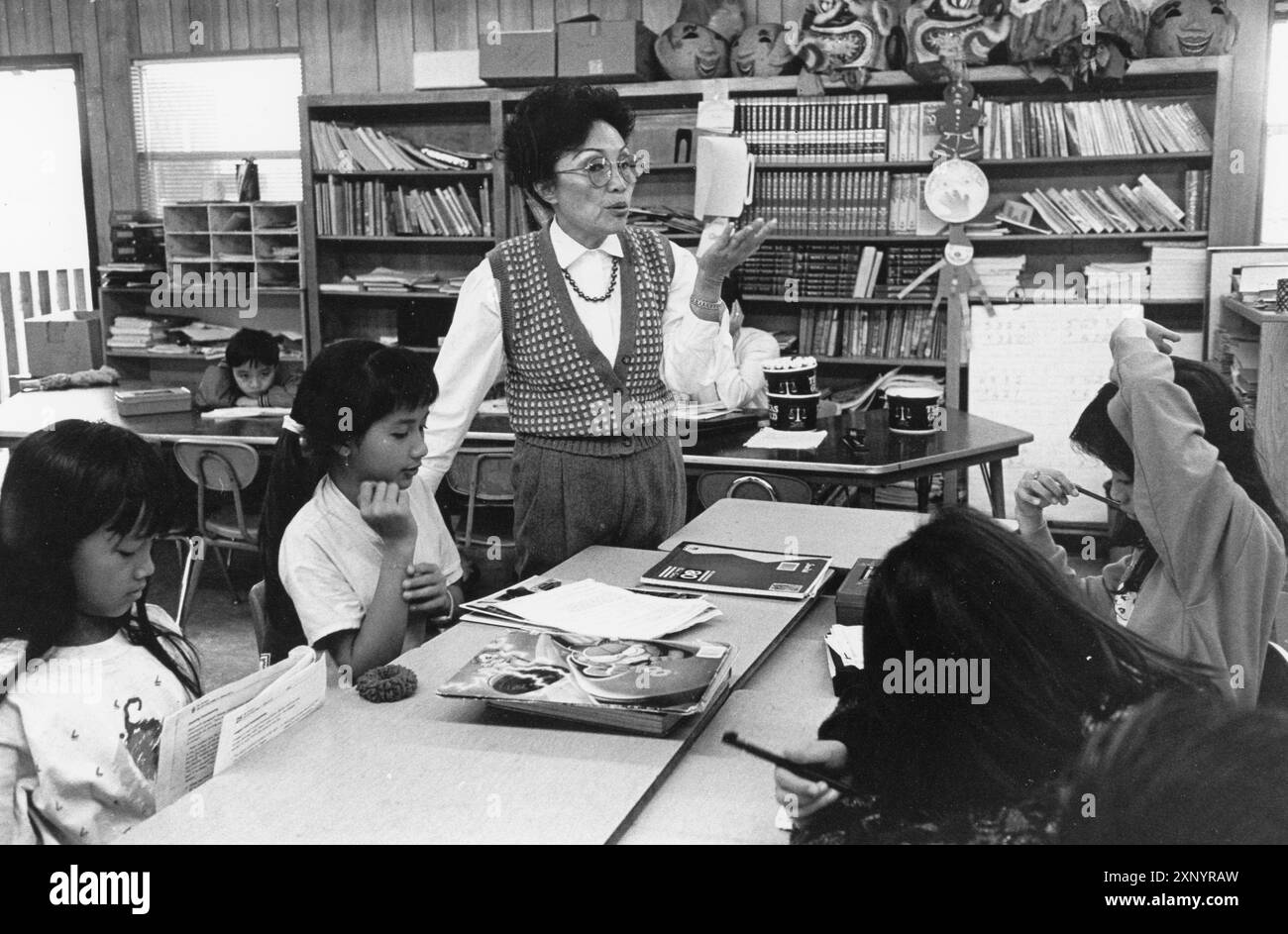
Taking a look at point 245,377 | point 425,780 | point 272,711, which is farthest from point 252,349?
point 425,780

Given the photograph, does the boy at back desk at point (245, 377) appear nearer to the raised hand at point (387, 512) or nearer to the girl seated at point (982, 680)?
the raised hand at point (387, 512)

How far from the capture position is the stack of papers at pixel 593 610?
183 cm

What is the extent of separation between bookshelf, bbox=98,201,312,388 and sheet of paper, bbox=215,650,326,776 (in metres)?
5.08

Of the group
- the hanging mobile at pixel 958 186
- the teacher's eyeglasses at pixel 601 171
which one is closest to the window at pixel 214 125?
the hanging mobile at pixel 958 186

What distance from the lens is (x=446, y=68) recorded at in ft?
20.4

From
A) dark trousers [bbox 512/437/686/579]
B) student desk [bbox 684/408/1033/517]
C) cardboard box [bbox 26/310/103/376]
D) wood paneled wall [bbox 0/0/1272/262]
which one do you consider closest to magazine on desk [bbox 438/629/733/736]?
dark trousers [bbox 512/437/686/579]

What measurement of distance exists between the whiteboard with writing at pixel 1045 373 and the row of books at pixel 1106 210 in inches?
13.5

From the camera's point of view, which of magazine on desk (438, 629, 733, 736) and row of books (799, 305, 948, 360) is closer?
magazine on desk (438, 629, 733, 736)

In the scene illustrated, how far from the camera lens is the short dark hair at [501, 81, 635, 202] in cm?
249

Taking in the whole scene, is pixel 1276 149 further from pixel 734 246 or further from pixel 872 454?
pixel 734 246

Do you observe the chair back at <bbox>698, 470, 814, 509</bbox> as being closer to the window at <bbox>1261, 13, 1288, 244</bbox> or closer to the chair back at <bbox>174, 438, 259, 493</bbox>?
the chair back at <bbox>174, 438, 259, 493</bbox>

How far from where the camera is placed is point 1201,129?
5.11 meters
